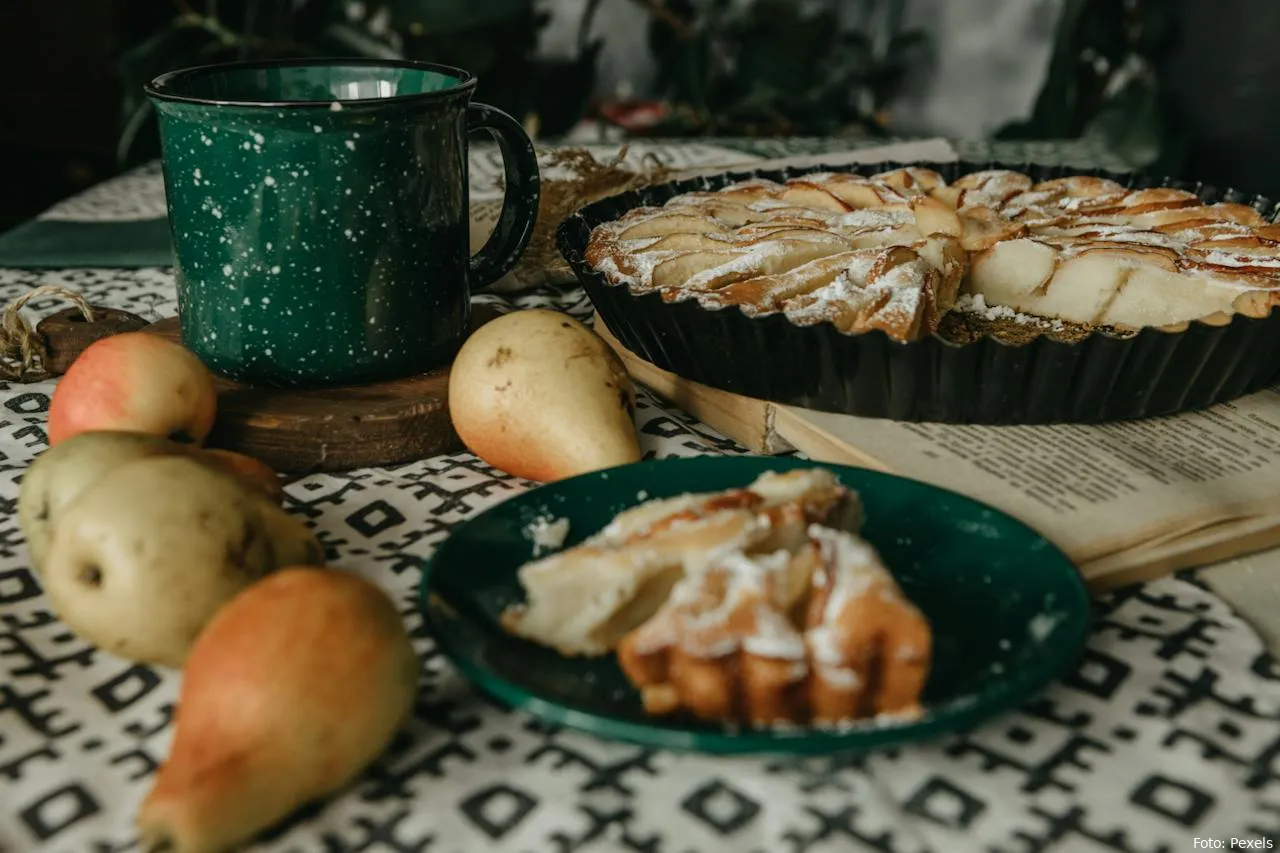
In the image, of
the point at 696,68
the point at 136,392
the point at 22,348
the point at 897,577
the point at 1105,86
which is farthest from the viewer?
the point at 696,68

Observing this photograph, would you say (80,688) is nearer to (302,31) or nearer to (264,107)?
(264,107)

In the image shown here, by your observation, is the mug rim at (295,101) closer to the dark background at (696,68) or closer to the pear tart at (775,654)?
the pear tart at (775,654)

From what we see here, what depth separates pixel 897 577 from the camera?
611 millimetres

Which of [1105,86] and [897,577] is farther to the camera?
[1105,86]

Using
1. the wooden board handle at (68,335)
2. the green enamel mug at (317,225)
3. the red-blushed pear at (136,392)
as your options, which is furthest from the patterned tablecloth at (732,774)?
the wooden board handle at (68,335)

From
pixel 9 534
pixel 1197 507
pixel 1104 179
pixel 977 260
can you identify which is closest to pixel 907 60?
pixel 1104 179

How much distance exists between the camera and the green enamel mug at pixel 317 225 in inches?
29.9

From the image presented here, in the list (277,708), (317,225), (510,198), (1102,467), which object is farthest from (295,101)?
(1102,467)

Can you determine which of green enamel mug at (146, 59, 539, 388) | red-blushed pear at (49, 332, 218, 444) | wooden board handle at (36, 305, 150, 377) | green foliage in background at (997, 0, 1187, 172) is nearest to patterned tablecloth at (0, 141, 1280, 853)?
red-blushed pear at (49, 332, 218, 444)

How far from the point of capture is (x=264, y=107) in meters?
0.74

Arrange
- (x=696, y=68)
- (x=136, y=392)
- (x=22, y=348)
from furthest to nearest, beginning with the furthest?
(x=696, y=68), (x=22, y=348), (x=136, y=392)

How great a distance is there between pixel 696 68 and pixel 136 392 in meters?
2.04

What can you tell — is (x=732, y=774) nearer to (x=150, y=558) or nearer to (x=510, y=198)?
(x=150, y=558)

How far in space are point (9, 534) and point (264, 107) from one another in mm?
313
